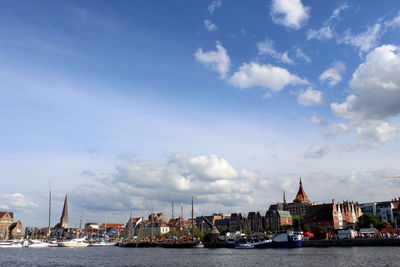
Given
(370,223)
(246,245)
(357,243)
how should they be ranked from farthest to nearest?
(370,223), (246,245), (357,243)

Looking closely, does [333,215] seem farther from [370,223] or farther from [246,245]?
[246,245]

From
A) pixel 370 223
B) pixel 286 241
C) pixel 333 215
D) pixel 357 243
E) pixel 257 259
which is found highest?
pixel 333 215

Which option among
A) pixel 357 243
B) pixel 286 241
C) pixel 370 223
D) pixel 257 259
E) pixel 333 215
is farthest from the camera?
pixel 333 215

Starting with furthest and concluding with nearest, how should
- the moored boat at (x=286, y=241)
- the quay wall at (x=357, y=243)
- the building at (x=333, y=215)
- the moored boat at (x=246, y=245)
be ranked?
the building at (x=333, y=215)
the moored boat at (x=246, y=245)
the moored boat at (x=286, y=241)
the quay wall at (x=357, y=243)

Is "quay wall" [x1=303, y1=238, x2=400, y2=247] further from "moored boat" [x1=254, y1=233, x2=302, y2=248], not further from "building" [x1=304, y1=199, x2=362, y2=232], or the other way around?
"building" [x1=304, y1=199, x2=362, y2=232]

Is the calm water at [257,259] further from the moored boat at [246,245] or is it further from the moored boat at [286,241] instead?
the moored boat at [246,245]

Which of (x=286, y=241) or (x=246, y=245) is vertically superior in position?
(x=286, y=241)

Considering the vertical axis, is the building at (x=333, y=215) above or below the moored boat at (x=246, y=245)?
above

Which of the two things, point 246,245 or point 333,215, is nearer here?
point 246,245

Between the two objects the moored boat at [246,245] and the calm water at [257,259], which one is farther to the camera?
the moored boat at [246,245]

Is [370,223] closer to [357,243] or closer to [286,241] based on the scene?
[357,243]

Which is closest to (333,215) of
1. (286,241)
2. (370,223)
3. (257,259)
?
(370,223)

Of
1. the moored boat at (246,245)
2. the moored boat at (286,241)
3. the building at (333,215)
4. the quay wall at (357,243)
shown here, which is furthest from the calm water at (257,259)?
the building at (333,215)

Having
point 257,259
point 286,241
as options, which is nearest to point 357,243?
point 286,241
